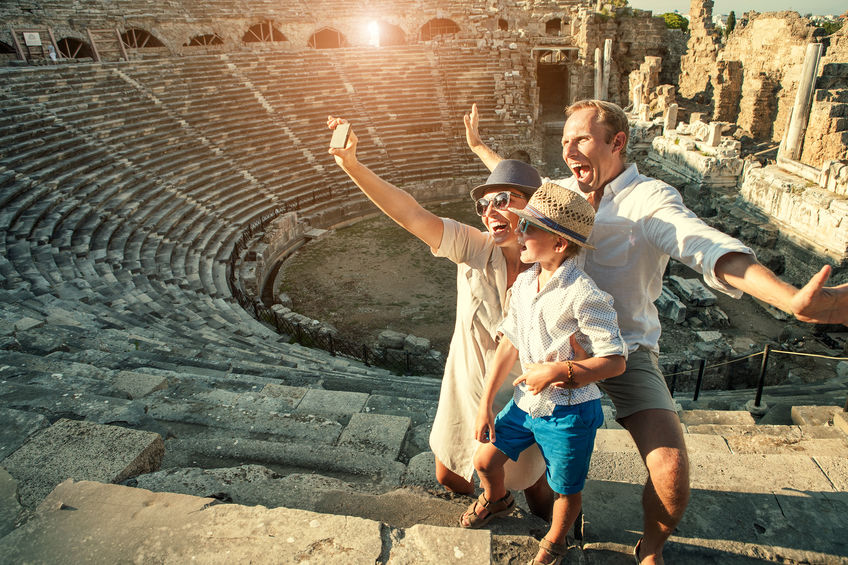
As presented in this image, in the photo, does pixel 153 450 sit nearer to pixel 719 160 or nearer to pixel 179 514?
pixel 179 514

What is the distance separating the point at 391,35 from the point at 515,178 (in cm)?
2668

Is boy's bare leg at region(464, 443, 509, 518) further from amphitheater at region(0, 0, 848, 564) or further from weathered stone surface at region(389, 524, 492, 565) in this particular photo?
weathered stone surface at region(389, 524, 492, 565)

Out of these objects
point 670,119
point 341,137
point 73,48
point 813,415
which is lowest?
point 813,415

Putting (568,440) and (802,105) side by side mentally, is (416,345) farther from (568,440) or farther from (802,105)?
(802,105)

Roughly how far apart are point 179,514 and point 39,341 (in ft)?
14.4

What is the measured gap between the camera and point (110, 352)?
19.2 ft

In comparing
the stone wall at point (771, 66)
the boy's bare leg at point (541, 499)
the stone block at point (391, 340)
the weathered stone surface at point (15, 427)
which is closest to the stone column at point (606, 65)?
the stone wall at point (771, 66)

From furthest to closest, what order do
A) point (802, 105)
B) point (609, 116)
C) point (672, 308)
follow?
point (802, 105)
point (672, 308)
point (609, 116)

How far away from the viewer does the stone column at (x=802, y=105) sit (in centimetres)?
1277

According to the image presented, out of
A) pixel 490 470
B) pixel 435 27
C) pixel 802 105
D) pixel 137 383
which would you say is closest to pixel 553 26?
pixel 435 27

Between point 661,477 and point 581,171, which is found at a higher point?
point 581,171

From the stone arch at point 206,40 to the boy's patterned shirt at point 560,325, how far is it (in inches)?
975

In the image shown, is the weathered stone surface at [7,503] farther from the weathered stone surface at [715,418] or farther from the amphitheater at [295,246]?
the weathered stone surface at [715,418]

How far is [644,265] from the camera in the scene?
2549 millimetres
